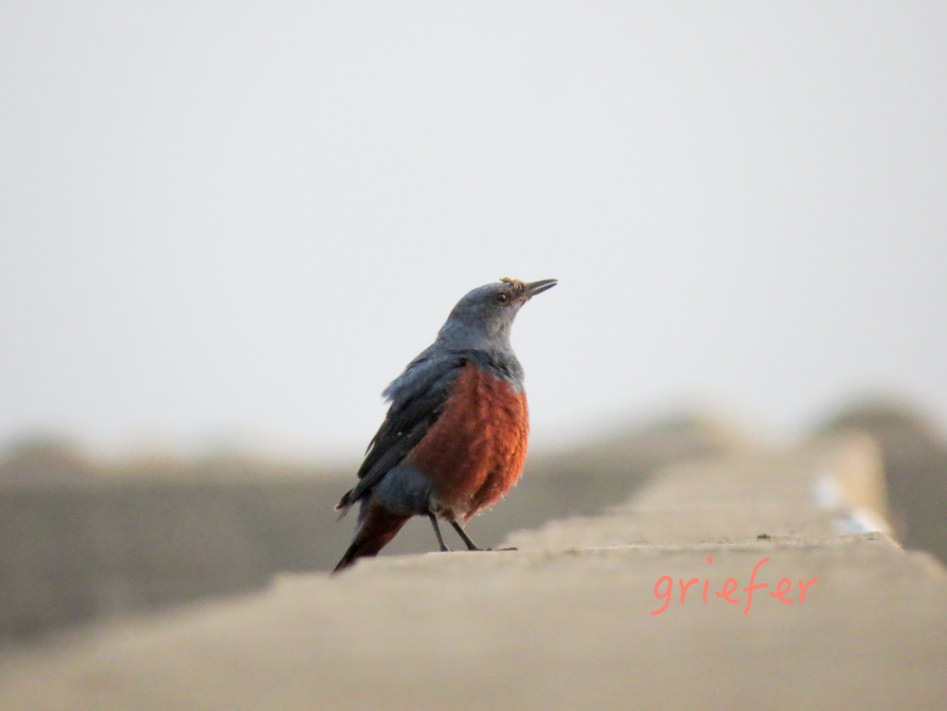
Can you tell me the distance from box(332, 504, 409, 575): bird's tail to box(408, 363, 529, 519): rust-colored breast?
13.4 inches

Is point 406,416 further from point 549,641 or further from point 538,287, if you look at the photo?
point 549,641

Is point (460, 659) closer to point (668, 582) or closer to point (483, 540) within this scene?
point (668, 582)

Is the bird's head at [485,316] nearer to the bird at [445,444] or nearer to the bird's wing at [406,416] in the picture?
the bird at [445,444]

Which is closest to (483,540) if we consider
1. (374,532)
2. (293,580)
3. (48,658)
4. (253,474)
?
(253,474)

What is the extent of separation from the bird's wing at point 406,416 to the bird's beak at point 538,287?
0.92m

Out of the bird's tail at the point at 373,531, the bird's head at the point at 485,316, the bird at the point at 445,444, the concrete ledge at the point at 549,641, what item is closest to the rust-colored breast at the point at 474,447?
the bird at the point at 445,444

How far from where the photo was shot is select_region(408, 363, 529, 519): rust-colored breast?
6.52 meters

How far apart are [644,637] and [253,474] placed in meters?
16.0

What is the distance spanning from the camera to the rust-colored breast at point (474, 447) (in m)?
6.52

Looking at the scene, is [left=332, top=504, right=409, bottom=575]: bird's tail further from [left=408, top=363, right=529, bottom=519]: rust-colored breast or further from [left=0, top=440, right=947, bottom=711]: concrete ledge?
[left=0, top=440, right=947, bottom=711]: concrete ledge

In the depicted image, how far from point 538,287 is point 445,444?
1.64 m

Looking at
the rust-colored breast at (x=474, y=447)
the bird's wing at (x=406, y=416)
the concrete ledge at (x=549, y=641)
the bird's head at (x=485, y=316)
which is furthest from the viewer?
the bird's head at (x=485, y=316)

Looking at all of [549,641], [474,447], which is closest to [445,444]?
[474,447]

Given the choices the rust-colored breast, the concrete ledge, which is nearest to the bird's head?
the rust-colored breast
